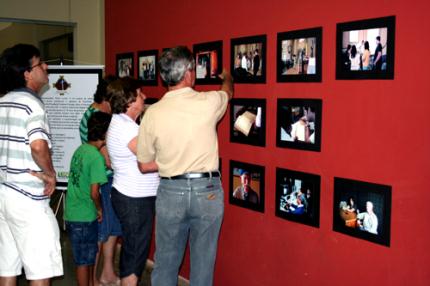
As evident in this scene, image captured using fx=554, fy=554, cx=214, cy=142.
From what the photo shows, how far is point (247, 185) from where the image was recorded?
327 cm

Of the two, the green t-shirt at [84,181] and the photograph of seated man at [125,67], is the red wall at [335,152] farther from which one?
the photograph of seated man at [125,67]

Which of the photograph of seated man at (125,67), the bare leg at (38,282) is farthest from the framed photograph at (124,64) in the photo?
the bare leg at (38,282)

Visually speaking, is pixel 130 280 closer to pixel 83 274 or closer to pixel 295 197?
pixel 83 274

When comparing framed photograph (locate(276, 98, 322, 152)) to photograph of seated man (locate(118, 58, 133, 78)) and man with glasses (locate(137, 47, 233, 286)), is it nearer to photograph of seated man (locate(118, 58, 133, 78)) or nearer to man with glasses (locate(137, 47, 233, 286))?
man with glasses (locate(137, 47, 233, 286))

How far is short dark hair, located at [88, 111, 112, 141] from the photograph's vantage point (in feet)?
11.1

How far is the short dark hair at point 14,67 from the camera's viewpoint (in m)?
2.77

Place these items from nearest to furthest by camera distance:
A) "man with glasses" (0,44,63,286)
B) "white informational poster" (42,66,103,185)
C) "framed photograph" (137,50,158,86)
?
"man with glasses" (0,44,63,286)
"framed photograph" (137,50,158,86)
"white informational poster" (42,66,103,185)

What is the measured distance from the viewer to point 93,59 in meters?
5.44

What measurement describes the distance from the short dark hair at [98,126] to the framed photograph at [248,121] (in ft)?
2.54

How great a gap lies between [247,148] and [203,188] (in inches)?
27.0

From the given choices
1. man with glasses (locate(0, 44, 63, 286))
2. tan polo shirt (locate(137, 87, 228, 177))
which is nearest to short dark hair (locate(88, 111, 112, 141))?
man with glasses (locate(0, 44, 63, 286))

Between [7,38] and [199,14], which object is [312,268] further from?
[7,38]

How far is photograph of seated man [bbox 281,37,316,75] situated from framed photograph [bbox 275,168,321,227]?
53cm

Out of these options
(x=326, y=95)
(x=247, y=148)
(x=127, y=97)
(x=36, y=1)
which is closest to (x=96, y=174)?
(x=127, y=97)
